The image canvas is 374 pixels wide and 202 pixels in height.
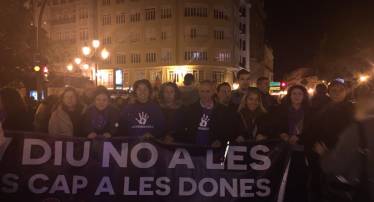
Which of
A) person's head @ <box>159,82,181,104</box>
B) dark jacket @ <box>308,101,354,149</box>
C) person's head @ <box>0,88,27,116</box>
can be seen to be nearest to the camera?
dark jacket @ <box>308,101,354,149</box>

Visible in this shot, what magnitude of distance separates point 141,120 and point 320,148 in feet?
8.71

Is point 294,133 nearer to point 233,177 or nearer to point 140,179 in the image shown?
point 233,177

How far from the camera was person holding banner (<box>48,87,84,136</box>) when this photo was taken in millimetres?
6852

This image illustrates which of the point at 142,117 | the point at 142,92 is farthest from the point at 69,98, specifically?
the point at 142,117

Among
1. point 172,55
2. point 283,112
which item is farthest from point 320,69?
point 283,112

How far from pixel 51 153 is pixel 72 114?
4.59 feet

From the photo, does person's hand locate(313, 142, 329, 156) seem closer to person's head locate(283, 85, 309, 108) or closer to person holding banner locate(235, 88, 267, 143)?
person holding banner locate(235, 88, 267, 143)

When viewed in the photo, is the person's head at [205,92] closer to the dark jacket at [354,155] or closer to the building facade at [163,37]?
the dark jacket at [354,155]

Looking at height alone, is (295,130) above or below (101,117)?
below

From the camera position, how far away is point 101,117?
690cm

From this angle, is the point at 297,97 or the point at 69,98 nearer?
the point at 297,97

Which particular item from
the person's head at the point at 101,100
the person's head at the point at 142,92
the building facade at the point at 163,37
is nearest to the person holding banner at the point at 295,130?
the person's head at the point at 142,92

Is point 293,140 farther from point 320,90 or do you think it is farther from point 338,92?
point 320,90

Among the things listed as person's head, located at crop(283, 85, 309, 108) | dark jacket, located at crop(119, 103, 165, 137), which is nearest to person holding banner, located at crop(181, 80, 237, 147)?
dark jacket, located at crop(119, 103, 165, 137)
